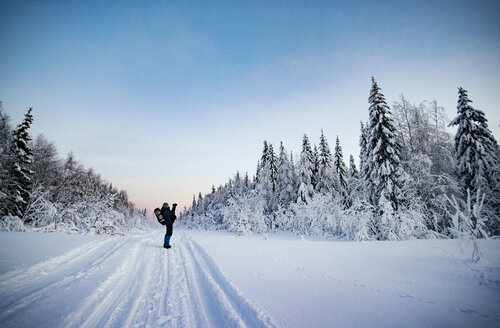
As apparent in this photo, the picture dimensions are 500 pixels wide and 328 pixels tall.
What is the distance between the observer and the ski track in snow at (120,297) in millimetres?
3016

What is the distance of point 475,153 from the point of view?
17078mm

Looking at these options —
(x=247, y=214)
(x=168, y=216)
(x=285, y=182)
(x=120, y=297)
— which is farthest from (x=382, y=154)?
(x=120, y=297)

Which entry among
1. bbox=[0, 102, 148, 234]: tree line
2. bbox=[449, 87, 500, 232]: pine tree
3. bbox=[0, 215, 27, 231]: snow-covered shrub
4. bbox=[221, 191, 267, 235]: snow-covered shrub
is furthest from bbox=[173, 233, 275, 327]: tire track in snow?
bbox=[449, 87, 500, 232]: pine tree

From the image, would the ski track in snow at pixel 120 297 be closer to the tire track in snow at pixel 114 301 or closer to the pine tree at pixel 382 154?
the tire track in snow at pixel 114 301

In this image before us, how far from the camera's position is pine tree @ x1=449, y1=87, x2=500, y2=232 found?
16.4 meters

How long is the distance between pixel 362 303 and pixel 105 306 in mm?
4497

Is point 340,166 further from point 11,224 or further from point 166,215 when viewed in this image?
point 11,224

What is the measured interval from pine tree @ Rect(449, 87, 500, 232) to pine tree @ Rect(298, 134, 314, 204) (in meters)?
15.8

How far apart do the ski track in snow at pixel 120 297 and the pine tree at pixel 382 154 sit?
1636cm

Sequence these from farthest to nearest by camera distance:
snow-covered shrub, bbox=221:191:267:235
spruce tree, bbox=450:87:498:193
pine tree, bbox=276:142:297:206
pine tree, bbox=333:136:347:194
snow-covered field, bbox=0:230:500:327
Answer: pine tree, bbox=333:136:347:194
pine tree, bbox=276:142:297:206
snow-covered shrub, bbox=221:191:267:235
spruce tree, bbox=450:87:498:193
snow-covered field, bbox=0:230:500:327

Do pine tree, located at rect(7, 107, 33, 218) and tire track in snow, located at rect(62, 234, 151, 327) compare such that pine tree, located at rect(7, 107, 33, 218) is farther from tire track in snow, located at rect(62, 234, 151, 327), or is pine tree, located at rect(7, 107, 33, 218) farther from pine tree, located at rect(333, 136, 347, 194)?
pine tree, located at rect(333, 136, 347, 194)

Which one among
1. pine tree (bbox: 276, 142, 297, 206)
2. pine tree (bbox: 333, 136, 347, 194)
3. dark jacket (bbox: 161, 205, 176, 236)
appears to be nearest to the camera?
dark jacket (bbox: 161, 205, 176, 236)

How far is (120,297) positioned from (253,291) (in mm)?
2680

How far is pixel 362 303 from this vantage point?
3330 mm
